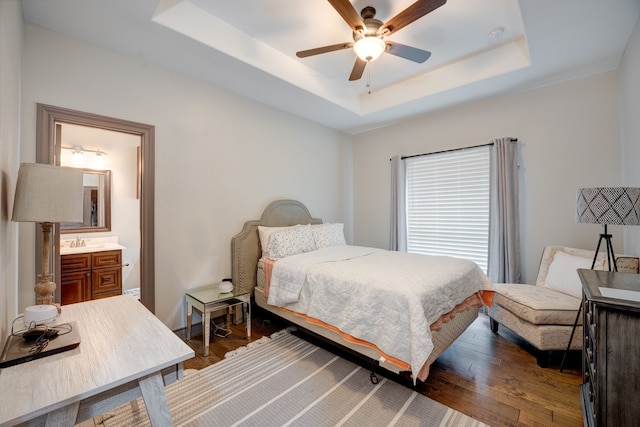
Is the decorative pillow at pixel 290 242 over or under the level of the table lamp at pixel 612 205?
under

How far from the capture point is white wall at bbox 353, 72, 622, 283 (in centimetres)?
276

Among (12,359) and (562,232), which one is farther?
(562,232)

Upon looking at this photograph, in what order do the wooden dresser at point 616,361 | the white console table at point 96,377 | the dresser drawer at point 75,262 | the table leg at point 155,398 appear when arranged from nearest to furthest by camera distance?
the white console table at point 96,377 → the table leg at point 155,398 → the wooden dresser at point 616,361 → the dresser drawer at point 75,262

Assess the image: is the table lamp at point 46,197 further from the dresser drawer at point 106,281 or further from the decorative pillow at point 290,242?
the dresser drawer at point 106,281

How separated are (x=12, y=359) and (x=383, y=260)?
251 cm

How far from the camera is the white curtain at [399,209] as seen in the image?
413 cm

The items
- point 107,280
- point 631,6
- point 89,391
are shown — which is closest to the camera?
point 89,391

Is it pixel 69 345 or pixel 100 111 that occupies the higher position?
pixel 100 111

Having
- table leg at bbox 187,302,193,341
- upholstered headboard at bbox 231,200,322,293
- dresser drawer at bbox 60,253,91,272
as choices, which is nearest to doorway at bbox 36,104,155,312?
table leg at bbox 187,302,193,341

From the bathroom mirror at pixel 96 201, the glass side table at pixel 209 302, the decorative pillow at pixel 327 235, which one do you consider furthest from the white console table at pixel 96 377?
the bathroom mirror at pixel 96 201

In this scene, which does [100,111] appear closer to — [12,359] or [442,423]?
[12,359]

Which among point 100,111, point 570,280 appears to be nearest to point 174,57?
point 100,111

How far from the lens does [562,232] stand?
2965mm

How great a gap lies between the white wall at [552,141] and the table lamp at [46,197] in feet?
12.8
